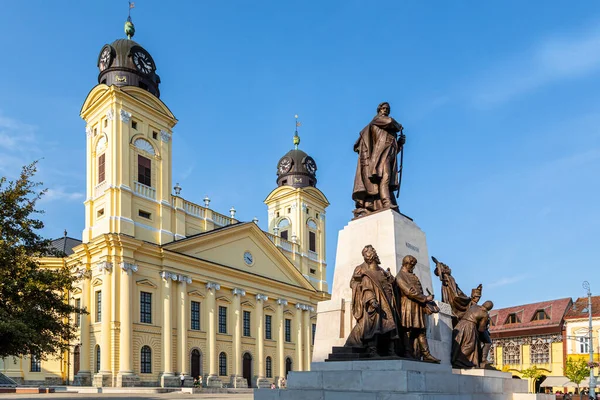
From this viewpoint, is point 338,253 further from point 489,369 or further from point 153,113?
point 153,113

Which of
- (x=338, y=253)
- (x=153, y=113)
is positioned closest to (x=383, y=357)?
(x=338, y=253)

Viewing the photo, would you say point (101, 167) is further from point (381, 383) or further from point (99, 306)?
point (381, 383)

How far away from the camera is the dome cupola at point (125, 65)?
43.0 meters

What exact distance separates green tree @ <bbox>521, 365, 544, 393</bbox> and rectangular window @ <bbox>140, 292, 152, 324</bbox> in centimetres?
3312

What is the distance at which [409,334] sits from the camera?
9664 mm

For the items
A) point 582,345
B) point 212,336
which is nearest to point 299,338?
point 212,336

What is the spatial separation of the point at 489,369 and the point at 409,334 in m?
2.74

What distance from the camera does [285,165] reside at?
61.4 metres

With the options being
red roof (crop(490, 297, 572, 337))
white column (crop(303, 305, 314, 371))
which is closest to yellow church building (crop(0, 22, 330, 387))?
white column (crop(303, 305, 314, 371))

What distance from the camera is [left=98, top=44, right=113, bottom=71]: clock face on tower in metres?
43.4

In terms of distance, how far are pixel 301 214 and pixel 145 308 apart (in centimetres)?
2151

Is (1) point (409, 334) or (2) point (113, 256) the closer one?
(1) point (409, 334)

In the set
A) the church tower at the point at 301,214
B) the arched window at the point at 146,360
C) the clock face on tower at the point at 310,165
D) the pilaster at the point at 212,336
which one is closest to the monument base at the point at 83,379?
the arched window at the point at 146,360

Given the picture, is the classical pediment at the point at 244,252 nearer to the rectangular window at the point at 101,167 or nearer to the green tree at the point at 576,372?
the rectangular window at the point at 101,167
